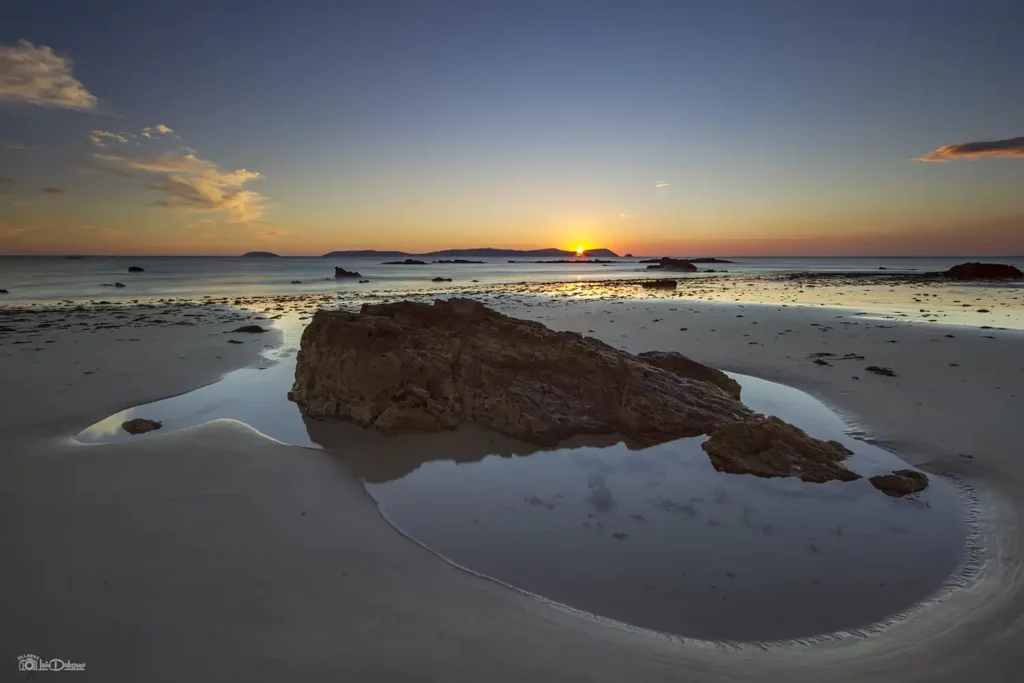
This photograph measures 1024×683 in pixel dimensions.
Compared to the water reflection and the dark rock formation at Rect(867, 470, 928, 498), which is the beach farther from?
the dark rock formation at Rect(867, 470, 928, 498)

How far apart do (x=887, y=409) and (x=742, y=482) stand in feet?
13.5

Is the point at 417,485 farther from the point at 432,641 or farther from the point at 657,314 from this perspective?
the point at 657,314

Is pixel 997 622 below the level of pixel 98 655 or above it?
below

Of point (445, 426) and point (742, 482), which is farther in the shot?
point (445, 426)

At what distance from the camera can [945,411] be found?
288 inches

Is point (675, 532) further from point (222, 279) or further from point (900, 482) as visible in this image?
point (222, 279)

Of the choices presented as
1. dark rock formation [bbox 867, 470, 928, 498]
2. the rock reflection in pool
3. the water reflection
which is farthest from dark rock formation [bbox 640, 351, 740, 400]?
dark rock formation [bbox 867, 470, 928, 498]

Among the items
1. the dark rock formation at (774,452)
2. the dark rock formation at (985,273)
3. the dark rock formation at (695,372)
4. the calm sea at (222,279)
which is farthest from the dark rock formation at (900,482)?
the dark rock formation at (985,273)

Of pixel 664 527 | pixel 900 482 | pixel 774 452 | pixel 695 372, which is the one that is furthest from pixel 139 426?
pixel 900 482

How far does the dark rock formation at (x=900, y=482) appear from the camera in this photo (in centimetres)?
502

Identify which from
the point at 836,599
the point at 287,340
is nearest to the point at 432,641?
the point at 836,599

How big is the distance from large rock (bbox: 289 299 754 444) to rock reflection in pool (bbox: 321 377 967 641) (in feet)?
1.72

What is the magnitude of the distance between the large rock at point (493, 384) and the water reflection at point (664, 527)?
0.36 m

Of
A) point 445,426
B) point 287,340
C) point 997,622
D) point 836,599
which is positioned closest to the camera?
point 997,622
